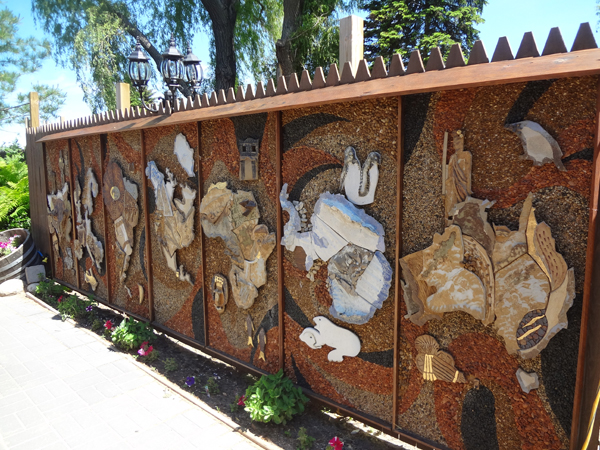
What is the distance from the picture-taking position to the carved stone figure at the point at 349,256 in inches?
124

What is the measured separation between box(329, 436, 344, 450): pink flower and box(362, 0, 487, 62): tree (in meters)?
18.1

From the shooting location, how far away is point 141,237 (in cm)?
569

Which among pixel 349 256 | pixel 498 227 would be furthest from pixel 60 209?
pixel 498 227

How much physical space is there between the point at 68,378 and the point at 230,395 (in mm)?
1814

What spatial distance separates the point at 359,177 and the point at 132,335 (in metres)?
3.64

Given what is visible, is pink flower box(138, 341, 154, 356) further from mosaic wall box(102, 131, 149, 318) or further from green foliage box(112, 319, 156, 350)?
mosaic wall box(102, 131, 149, 318)

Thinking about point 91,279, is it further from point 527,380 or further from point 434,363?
point 527,380

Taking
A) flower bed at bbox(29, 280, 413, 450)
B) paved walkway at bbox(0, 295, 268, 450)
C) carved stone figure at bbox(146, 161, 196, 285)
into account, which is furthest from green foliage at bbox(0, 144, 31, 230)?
carved stone figure at bbox(146, 161, 196, 285)

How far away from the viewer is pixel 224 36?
1483 centimetres

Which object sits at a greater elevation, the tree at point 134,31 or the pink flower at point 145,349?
the tree at point 134,31

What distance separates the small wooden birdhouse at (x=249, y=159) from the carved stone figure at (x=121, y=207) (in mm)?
2210

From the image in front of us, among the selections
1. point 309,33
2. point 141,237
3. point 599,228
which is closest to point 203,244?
point 141,237

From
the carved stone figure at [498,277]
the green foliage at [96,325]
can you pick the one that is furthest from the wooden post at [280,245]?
the green foliage at [96,325]

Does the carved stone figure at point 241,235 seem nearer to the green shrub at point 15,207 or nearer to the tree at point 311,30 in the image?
the green shrub at point 15,207
